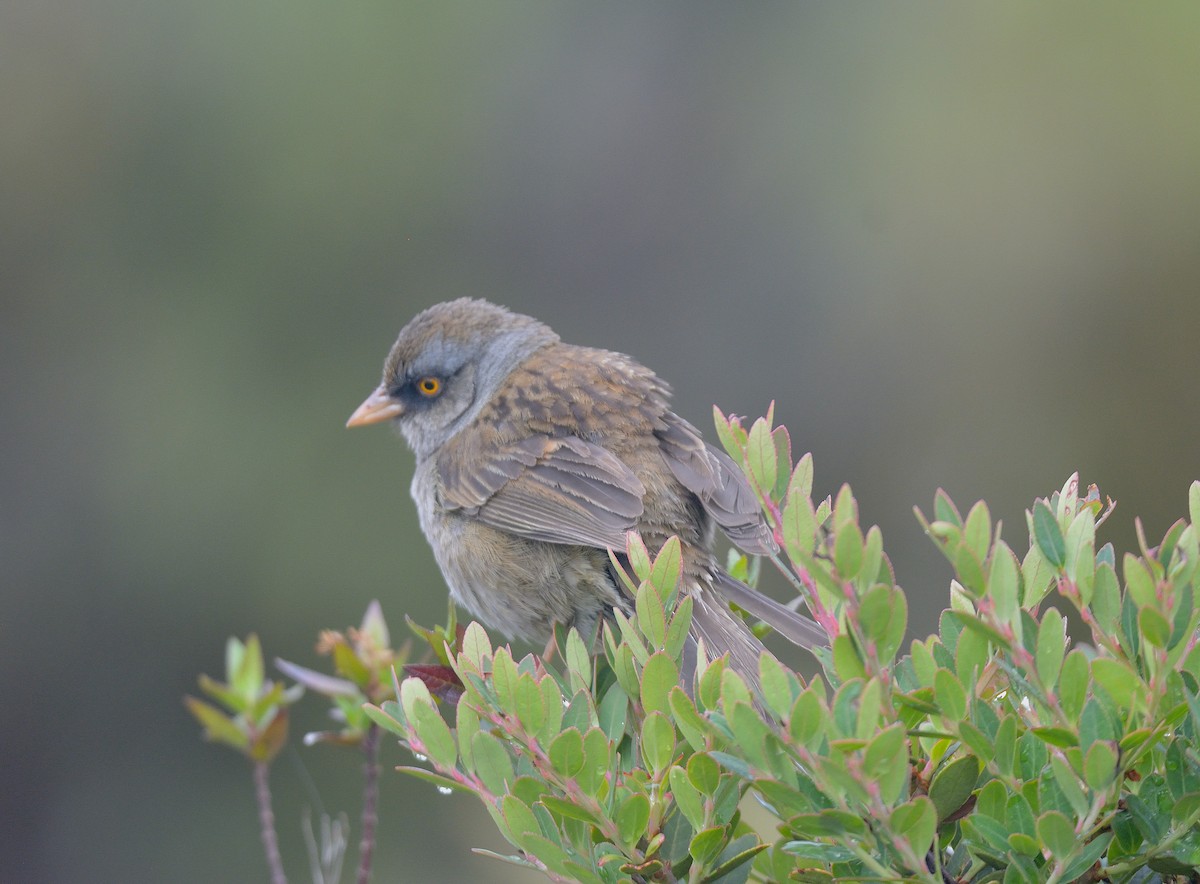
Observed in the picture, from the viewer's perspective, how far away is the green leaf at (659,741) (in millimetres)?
1835

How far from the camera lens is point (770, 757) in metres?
1.60

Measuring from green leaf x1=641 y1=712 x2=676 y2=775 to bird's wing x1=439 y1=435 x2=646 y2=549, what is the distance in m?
1.60

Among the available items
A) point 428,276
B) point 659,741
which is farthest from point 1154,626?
point 428,276

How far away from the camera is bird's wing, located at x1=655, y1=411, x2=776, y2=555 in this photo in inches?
140

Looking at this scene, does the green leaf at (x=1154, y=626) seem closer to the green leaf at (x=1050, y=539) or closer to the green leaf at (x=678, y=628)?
the green leaf at (x=1050, y=539)

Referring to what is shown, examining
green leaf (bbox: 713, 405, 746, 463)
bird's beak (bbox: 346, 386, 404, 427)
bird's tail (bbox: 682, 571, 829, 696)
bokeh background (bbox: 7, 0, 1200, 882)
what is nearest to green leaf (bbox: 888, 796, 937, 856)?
green leaf (bbox: 713, 405, 746, 463)

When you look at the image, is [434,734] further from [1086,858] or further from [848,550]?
[1086,858]

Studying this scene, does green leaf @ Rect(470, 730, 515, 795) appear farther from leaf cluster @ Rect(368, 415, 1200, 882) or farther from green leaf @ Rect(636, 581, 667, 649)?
green leaf @ Rect(636, 581, 667, 649)

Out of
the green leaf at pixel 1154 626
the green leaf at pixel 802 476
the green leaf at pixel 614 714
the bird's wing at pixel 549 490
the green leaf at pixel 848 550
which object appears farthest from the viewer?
the bird's wing at pixel 549 490

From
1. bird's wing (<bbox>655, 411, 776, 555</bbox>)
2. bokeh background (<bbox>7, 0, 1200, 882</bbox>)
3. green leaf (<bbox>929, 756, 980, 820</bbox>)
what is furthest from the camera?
bokeh background (<bbox>7, 0, 1200, 882</bbox>)

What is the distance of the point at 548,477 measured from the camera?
13.1 feet

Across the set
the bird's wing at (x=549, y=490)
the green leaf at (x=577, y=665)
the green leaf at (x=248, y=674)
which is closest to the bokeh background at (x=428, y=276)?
the bird's wing at (x=549, y=490)

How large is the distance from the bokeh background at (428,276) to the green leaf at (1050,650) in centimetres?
829

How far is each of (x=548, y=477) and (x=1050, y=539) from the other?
2423 mm
